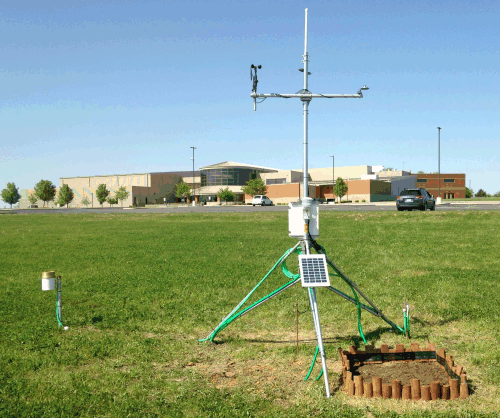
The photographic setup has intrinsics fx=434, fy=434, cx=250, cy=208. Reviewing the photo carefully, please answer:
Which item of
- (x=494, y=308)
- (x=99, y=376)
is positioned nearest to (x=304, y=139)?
(x=99, y=376)

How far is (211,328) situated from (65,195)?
113 m

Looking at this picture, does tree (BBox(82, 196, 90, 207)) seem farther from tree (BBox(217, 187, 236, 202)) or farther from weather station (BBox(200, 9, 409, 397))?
weather station (BBox(200, 9, 409, 397))

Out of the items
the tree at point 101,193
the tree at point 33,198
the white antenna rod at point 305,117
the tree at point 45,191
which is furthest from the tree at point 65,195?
the white antenna rod at point 305,117

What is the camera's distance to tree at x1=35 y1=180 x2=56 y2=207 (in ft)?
369

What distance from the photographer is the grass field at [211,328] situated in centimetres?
440

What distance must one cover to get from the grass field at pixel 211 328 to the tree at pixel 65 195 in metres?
104

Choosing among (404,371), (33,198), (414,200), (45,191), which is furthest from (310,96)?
(33,198)

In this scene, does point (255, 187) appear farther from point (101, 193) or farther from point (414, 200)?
point (414, 200)

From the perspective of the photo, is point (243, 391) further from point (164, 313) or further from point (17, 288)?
point (17, 288)

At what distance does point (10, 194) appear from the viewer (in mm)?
122312

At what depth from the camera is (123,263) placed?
13.0 m

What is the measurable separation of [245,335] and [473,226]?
54.1 feet

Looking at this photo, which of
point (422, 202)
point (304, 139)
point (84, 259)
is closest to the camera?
point (304, 139)

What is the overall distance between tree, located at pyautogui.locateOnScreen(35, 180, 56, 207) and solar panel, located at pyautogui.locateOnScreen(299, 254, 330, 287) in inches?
4716
